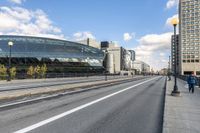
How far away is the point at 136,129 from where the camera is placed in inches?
287

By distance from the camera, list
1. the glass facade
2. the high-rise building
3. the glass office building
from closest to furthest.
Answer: the glass office building → the glass facade → the high-rise building

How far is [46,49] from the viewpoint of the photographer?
110938mm

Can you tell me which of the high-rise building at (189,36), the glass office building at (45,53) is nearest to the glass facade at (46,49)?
the glass office building at (45,53)

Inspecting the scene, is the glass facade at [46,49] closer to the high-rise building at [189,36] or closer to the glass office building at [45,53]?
the glass office building at [45,53]

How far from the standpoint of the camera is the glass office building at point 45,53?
102m

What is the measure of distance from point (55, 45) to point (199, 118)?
111m

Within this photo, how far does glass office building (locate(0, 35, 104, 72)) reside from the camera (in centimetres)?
10200

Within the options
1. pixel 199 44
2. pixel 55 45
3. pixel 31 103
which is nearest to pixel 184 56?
pixel 199 44

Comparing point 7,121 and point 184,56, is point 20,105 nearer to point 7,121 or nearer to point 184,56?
point 7,121

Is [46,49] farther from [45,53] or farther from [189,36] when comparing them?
[189,36]

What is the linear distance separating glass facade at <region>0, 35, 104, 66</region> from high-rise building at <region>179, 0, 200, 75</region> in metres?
56.2

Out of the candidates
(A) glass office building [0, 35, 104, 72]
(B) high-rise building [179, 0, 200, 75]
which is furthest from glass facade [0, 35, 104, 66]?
(B) high-rise building [179, 0, 200, 75]

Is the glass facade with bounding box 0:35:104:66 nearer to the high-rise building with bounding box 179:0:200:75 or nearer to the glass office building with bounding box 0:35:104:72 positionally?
the glass office building with bounding box 0:35:104:72

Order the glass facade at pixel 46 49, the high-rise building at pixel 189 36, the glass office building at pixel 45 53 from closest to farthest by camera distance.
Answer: the glass office building at pixel 45 53 → the glass facade at pixel 46 49 → the high-rise building at pixel 189 36
